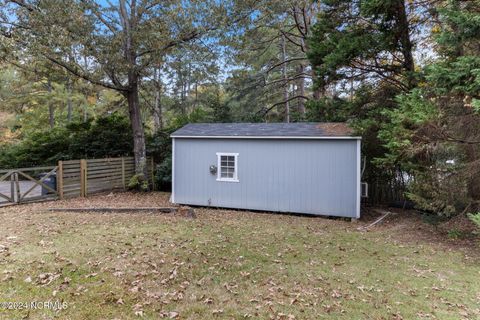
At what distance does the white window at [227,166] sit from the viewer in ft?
33.3

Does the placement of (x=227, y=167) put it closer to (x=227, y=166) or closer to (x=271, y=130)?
(x=227, y=166)

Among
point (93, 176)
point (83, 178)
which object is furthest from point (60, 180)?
point (93, 176)

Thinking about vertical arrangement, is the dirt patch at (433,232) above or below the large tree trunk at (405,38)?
below

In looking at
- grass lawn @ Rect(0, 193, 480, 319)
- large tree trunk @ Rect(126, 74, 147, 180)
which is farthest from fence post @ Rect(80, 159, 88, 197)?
grass lawn @ Rect(0, 193, 480, 319)

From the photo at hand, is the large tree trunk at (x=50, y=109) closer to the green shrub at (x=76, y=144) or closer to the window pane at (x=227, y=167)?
the green shrub at (x=76, y=144)

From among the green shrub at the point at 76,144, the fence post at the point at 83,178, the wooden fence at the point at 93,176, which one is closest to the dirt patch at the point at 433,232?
the wooden fence at the point at 93,176

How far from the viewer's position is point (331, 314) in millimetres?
3467

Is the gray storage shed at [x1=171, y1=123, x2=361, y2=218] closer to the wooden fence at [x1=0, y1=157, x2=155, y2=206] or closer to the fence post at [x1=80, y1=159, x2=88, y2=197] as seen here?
the wooden fence at [x1=0, y1=157, x2=155, y2=206]

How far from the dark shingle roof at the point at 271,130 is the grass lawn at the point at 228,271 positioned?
310 cm

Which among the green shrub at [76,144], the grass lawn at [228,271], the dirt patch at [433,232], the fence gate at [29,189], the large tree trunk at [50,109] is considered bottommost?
the dirt patch at [433,232]

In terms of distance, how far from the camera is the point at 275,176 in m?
9.73

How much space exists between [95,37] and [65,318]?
33.4 feet

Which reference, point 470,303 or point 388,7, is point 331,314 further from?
point 388,7

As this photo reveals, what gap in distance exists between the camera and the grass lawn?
3531mm
